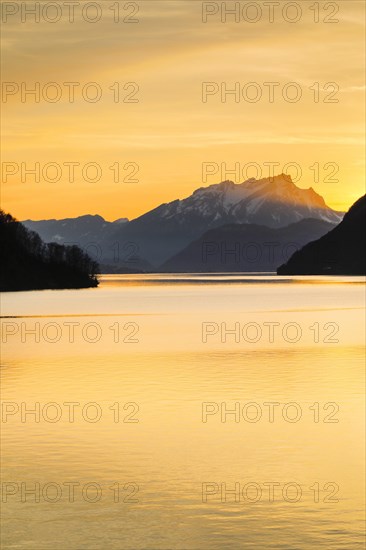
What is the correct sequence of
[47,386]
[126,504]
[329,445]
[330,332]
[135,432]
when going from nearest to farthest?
[126,504] < [329,445] < [135,432] < [47,386] < [330,332]

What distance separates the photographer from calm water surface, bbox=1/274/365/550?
2270 centimetres

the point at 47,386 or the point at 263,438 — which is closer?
the point at 263,438

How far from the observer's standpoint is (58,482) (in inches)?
1062

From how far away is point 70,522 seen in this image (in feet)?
Answer: 76.4

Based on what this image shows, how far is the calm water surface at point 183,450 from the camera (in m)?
22.7

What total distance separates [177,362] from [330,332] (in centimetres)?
3105

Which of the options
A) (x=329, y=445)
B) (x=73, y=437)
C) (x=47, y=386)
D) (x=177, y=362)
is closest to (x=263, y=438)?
(x=329, y=445)

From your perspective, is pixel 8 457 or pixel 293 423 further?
pixel 293 423

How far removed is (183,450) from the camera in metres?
31.6

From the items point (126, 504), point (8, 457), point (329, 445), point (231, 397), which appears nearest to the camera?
point (126, 504)

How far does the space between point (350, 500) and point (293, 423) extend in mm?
11877

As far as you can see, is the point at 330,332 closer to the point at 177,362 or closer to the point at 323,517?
the point at 177,362

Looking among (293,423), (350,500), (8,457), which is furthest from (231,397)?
(350,500)

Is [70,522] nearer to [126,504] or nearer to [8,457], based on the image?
[126,504]
